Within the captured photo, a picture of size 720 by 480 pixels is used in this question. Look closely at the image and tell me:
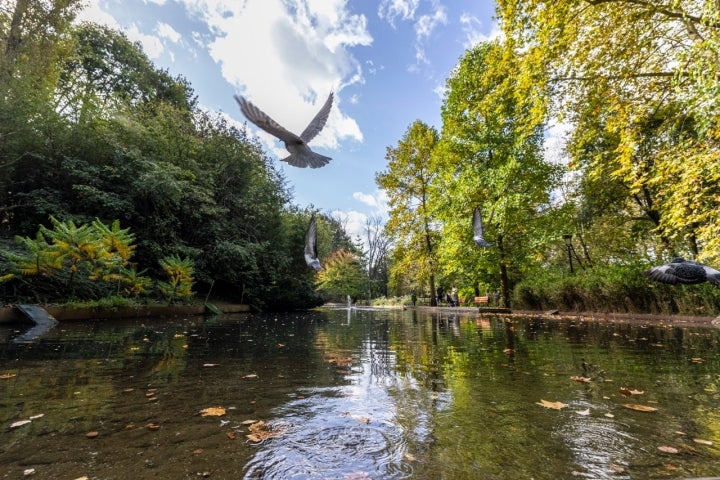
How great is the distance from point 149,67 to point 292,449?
35365mm

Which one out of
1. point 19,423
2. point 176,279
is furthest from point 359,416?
point 176,279

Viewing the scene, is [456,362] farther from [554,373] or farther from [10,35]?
[10,35]

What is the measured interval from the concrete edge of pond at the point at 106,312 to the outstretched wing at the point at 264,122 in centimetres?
785

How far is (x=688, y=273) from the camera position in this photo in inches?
310

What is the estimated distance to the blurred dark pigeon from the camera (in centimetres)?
760

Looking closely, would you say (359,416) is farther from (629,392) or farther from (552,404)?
(629,392)

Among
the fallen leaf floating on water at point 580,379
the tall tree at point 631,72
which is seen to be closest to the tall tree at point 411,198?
the tall tree at point 631,72

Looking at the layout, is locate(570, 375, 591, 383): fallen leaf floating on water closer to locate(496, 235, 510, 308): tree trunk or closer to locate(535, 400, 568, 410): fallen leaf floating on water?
locate(535, 400, 568, 410): fallen leaf floating on water

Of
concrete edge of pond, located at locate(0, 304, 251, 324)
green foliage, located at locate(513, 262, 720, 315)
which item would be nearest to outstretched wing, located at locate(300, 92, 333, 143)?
concrete edge of pond, located at locate(0, 304, 251, 324)

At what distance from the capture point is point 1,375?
3527mm

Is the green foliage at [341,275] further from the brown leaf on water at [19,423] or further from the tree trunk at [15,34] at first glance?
the brown leaf on water at [19,423]

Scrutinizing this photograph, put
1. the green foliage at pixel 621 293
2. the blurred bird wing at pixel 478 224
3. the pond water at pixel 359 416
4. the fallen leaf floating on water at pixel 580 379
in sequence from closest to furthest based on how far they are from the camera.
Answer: the pond water at pixel 359 416
the fallen leaf floating on water at pixel 580 379
the green foliage at pixel 621 293
the blurred bird wing at pixel 478 224

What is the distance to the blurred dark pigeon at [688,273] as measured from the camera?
7.60 metres

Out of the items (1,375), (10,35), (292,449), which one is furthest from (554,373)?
(10,35)
